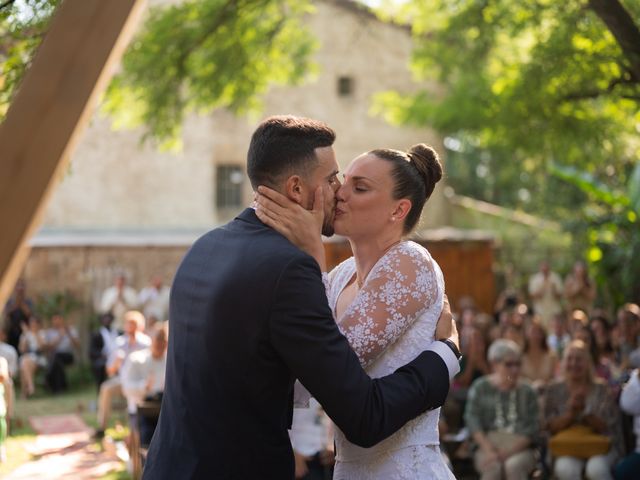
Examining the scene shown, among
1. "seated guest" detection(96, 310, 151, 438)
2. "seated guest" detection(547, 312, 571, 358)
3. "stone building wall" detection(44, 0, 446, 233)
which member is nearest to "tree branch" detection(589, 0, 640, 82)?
"seated guest" detection(547, 312, 571, 358)

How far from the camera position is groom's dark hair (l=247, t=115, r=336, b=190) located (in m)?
2.94

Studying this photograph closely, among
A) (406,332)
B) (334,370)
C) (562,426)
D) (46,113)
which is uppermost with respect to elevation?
(46,113)

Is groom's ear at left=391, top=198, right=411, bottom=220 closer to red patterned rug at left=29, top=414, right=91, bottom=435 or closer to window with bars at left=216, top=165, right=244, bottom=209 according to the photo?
red patterned rug at left=29, top=414, right=91, bottom=435

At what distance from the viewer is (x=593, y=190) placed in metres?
17.3

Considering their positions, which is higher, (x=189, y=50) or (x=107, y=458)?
(x=189, y=50)

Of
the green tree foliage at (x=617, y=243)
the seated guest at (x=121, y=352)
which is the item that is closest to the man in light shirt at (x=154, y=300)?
the seated guest at (x=121, y=352)

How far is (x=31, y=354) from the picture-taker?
1886 centimetres

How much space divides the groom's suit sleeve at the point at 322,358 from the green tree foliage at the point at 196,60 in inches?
305

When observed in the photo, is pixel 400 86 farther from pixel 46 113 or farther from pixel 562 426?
pixel 46 113

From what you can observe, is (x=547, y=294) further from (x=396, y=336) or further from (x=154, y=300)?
(x=396, y=336)

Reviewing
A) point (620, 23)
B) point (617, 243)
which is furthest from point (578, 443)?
point (617, 243)

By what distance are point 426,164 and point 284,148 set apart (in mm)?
711

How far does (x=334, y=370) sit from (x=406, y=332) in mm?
573

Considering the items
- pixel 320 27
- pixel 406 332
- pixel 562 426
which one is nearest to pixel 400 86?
pixel 320 27
